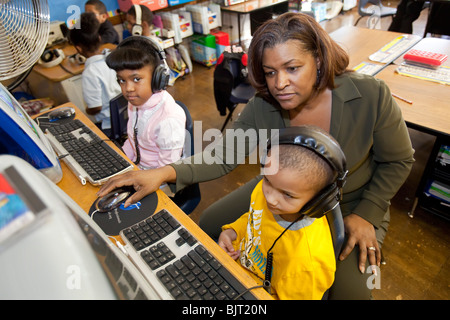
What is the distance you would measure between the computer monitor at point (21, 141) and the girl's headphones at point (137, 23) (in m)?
2.07

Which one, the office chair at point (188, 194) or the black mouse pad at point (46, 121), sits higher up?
the black mouse pad at point (46, 121)

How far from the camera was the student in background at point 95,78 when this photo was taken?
195 cm

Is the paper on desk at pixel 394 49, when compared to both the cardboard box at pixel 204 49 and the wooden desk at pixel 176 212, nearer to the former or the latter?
the wooden desk at pixel 176 212

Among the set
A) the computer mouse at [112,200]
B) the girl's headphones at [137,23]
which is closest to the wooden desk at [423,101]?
the computer mouse at [112,200]

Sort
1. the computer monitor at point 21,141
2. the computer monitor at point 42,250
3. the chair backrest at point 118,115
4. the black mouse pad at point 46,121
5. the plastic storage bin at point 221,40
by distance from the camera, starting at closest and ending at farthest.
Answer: the computer monitor at point 42,250 < the computer monitor at point 21,141 < the black mouse pad at point 46,121 < the chair backrest at point 118,115 < the plastic storage bin at point 221,40

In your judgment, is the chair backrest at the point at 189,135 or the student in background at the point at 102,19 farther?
the student in background at the point at 102,19

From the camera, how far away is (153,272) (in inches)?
29.1

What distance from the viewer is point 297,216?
2.74 feet

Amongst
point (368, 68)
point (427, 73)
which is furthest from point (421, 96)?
point (368, 68)

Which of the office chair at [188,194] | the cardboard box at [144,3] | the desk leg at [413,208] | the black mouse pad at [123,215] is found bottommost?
the desk leg at [413,208]

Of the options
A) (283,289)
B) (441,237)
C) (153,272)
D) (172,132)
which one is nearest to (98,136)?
(172,132)


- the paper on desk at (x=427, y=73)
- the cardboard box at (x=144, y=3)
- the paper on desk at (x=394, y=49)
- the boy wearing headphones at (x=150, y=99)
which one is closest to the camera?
the boy wearing headphones at (x=150, y=99)

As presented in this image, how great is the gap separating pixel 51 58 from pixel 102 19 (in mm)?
723

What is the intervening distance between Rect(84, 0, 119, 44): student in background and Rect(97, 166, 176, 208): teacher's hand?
2376 millimetres
